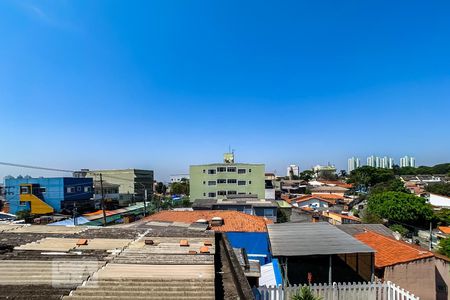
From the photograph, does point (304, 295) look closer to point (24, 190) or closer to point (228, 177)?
point (228, 177)

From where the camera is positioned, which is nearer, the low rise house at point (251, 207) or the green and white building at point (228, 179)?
the low rise house at point (251, 207)

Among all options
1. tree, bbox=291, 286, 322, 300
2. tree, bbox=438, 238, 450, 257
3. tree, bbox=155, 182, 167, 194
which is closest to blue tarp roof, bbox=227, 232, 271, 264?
tree, bbox=291, 286, 322, 300

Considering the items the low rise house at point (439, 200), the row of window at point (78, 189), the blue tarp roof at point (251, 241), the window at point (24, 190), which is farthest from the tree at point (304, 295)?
the low rise house at point (439, 200)

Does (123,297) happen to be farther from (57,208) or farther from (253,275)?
(57,208)

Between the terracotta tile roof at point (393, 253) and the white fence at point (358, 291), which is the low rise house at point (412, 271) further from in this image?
the white fence at point (358, 291)

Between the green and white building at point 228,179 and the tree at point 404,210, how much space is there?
1810 cm

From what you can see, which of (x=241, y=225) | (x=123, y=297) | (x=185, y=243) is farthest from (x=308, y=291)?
(x=241, y=225)

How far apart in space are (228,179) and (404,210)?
25.0 meters

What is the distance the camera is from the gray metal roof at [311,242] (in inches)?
387

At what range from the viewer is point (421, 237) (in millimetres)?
30859

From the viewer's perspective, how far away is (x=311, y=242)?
10.8 meters

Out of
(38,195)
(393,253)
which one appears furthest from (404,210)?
(38,195)

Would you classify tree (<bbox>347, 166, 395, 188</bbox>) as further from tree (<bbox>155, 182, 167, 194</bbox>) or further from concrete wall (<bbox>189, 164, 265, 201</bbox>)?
tree (<bbox>155, 182, 167, 194</bbox>)

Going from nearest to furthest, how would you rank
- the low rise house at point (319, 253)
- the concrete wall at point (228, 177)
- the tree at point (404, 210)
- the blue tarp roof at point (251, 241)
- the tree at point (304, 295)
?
the tree at point (304, 295) < the low rise house at point (319, 253) < the blue tarp roof at point (251, 241) < the tree at point (404, 210) < the concrete wall at point (228, 177)
